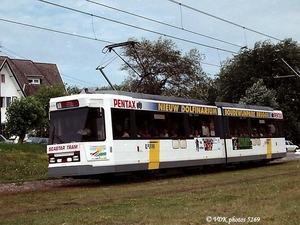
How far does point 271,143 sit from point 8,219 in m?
21.7

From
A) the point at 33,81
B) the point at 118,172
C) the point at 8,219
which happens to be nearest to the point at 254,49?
the point at 33,81

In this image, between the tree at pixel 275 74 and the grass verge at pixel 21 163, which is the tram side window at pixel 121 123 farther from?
the tree at pixel 275 74

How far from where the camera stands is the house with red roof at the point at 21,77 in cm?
5925

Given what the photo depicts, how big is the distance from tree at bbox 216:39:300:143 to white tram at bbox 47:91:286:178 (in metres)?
30.9

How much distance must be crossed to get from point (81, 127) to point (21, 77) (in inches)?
1860

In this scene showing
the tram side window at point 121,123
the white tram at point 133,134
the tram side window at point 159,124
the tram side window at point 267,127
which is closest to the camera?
the white tram at point 133,134

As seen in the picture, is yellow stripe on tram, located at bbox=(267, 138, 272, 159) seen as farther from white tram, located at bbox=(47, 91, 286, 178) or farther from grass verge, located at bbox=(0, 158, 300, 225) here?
grass verge, located at bbox=(0, 158, 300, 225)

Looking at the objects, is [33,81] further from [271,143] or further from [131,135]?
[131,135]

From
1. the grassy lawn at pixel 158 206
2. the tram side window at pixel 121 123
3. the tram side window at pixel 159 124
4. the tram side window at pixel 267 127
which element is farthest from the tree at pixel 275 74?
the grassy lawn at pixel 158 206

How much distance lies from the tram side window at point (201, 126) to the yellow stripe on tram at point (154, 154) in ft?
8.48

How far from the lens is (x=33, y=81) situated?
64812 mm

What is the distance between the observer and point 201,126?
2319cm

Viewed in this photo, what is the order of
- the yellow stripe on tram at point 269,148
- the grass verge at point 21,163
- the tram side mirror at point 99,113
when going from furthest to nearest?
the yellow stripe on tram at point 269,148
the grass verge at point 21,163
the tram side mirror at point 99,113

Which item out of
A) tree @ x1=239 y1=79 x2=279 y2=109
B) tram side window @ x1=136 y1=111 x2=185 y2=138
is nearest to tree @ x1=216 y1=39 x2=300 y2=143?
tree @ x1=239 y1=79 x2=279 y2=109
